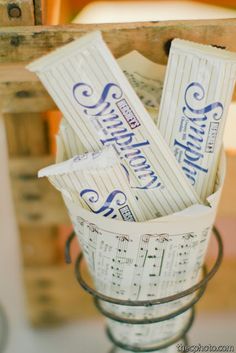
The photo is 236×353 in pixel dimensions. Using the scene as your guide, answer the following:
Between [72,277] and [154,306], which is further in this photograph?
[72,277]

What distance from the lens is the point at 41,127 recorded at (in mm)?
758

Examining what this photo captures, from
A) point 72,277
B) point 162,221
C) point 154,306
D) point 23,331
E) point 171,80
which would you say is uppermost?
point 171,80

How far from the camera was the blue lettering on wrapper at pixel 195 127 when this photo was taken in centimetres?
55

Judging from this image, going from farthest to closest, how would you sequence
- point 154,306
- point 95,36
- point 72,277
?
point 72,277 → point 154,306 → point 95,36

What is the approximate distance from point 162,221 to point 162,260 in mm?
62

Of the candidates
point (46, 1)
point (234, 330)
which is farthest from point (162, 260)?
point (234, 330)

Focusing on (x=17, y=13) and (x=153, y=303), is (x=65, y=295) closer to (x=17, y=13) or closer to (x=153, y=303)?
(x=153, y=303)

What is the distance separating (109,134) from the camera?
547 mm

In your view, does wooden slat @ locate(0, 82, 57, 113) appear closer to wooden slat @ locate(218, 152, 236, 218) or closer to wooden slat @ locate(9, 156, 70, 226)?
wooden slat @ locate(9, 156, 70, 226)

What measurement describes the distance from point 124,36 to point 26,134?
0.78 ft

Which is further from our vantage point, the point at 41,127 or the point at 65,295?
the point at 65,295

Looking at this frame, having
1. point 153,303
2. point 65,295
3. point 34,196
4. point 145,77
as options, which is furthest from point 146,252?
point 65,295

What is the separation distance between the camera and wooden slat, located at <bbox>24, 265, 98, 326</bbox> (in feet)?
3.10

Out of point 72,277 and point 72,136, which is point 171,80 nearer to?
point 72,136
